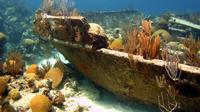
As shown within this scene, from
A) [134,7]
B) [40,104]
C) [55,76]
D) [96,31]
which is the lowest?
[40,104]

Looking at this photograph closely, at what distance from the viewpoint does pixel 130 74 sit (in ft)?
19.7

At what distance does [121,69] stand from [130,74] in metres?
0.28

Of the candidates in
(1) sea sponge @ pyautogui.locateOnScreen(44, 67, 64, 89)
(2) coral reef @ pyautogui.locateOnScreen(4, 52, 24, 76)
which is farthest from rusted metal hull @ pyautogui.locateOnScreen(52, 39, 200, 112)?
(2) coral reef @ pyautogui.locateOnScreen(4, 52, 24, 76)

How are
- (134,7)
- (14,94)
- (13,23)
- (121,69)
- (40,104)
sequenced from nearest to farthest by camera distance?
1. (121,69)
2. (40,104)
3. (14,94)
4. (13,23)
5. (134,7)

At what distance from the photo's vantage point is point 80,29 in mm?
6922

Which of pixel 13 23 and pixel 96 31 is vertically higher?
pixel 96 31

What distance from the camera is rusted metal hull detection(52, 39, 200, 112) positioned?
518 cm

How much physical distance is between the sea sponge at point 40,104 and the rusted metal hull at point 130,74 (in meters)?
1.48

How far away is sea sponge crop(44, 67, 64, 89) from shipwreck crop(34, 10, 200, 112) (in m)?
0.68

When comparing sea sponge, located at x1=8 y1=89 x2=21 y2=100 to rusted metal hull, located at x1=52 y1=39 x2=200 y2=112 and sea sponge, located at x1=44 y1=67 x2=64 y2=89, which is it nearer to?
sea sponge, located at x1=44 y1=67 x2=64 y2=89

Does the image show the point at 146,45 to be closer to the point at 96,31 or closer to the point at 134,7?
the point at 96,31

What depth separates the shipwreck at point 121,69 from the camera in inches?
205

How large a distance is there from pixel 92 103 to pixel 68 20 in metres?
2.51

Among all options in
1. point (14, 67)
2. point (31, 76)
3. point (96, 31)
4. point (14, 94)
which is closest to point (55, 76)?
point (31, 76)
